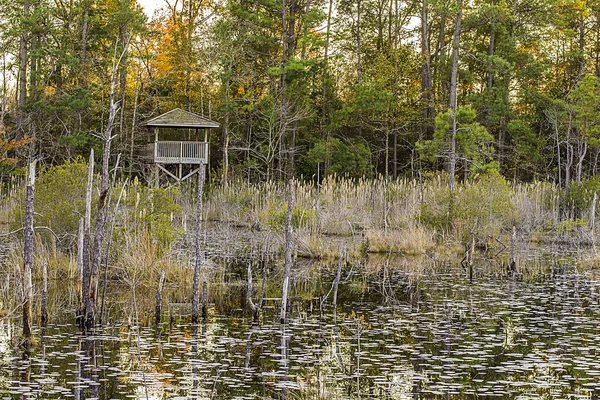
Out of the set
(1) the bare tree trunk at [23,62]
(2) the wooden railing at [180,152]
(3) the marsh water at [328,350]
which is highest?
(1) the bare tree trunk at [23,62]

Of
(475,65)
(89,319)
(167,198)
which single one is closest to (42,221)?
(167,198)

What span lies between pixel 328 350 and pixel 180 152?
26.1 metres

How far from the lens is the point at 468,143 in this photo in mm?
27156

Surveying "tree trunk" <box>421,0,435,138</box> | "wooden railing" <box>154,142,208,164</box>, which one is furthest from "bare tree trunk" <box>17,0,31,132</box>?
"tree trunk" <box>421,0,435,138</box>

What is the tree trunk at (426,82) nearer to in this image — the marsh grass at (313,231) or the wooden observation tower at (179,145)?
the wooden observation tower at (179,145)

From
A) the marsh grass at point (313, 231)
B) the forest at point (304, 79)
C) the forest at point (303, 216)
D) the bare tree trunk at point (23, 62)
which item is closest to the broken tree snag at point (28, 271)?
the forest at point (303, 216)

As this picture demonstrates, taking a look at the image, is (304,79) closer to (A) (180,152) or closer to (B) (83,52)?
(A) (180,152)

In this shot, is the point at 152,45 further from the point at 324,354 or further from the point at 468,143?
the point at 324,354

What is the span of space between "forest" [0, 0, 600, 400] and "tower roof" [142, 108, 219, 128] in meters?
0.17

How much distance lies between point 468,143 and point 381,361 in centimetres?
2008

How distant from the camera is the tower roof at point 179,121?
3331 centimetres

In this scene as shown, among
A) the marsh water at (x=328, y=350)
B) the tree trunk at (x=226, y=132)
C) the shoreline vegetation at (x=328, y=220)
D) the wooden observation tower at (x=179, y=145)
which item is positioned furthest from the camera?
the tree trunk at (x=226, y=132)

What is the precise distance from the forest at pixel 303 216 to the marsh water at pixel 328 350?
0.04 meters

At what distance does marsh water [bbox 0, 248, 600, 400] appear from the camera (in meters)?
6.96
